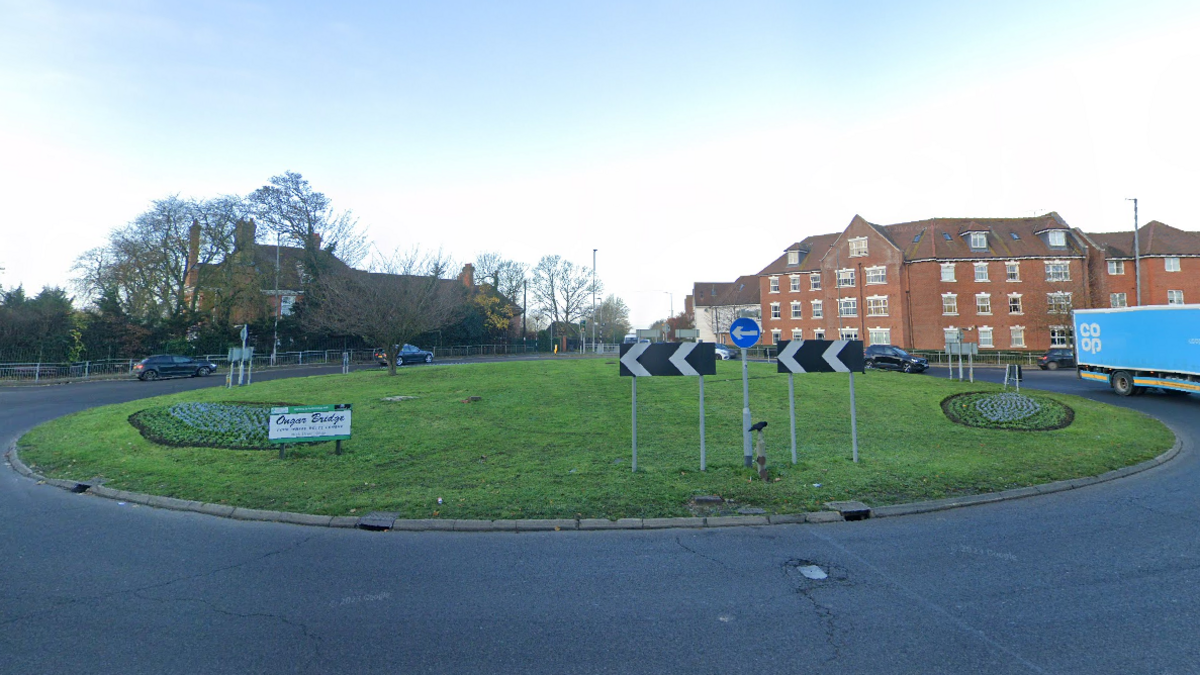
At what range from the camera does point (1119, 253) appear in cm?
4756

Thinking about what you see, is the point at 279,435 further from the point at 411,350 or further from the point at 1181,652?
the point at 411,350

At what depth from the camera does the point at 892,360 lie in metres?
33.5

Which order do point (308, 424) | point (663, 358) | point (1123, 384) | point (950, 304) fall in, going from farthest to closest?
point (950, 304) < point (1123, 384) < point (308, 424) < point (663, 358)

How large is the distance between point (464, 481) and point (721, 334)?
6997cm

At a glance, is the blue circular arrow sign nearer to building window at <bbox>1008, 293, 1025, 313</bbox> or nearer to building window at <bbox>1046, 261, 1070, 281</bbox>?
building window at <bbox>1008, 293, 1025, 313</bbox>

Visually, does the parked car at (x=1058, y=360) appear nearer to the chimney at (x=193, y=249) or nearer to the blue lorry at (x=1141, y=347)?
the blue lorry at (x=1141, y=347)

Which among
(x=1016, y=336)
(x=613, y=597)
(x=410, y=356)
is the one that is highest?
(x=1016, y=336)

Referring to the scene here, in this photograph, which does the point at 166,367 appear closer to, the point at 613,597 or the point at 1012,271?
the point at 613,597

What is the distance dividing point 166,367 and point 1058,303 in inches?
2555

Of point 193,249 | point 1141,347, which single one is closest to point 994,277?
point 1141,347

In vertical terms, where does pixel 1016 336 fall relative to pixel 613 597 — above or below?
above

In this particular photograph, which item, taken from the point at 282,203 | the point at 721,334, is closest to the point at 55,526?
the point at 282,203

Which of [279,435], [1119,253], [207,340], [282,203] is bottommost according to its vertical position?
[279,435]

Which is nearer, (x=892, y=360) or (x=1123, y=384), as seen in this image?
(x=1123, y=384)
